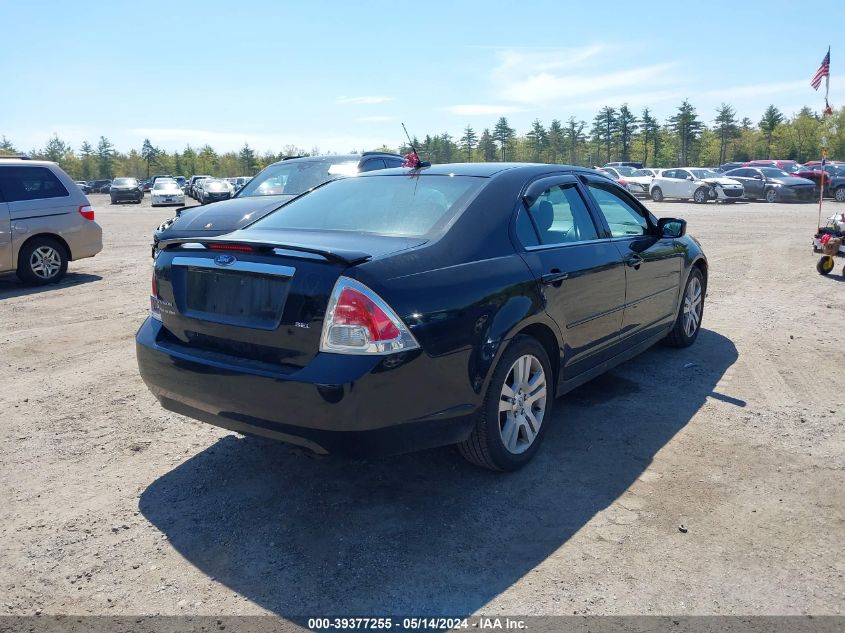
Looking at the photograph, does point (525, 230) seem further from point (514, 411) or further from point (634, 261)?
point (634, 261)

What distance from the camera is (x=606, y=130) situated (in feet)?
307

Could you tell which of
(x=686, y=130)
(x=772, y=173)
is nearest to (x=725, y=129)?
(x=686, y=130)

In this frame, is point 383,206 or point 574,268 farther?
point 574,268

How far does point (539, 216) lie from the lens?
4.11 m

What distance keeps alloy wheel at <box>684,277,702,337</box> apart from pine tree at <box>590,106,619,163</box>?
9284cm

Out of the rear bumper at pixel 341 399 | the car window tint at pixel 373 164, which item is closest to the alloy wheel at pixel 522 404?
the rear bumper at pixel 341 399

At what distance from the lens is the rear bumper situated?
291 centimetres

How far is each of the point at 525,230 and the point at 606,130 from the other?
9655 centimetres

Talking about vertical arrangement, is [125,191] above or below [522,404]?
above

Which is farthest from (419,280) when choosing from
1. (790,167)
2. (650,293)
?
(790,167)

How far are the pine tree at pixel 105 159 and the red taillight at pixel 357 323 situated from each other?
118 meters

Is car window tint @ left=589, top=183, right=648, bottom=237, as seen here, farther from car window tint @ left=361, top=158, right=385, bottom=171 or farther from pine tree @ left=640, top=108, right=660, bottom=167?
pine tree @ left=640, top=108, right=660, bottom=167

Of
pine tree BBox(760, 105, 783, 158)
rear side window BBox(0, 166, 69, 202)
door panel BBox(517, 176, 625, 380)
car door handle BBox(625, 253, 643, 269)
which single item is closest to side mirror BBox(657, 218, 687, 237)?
car door handle BBox(625, 253, 643, 269)

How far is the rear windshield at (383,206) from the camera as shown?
3691 mm
